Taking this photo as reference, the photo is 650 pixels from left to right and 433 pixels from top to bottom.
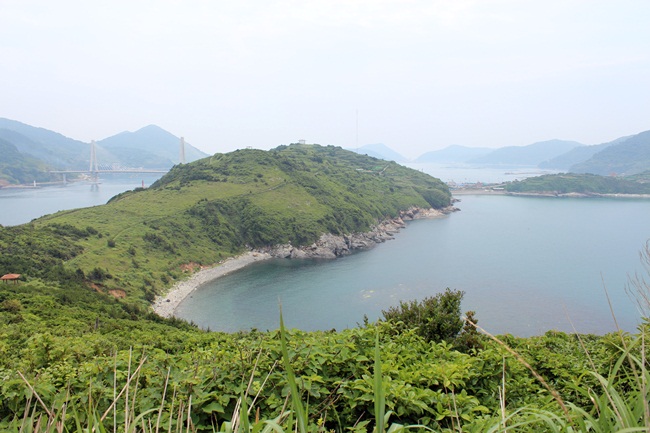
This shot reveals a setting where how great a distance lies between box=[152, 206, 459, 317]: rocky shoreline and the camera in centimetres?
2839

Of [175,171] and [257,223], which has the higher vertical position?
[175,171]

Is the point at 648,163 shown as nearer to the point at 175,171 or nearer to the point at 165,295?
the point at 175,171

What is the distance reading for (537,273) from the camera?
33.7 meters

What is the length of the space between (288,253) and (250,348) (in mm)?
38823

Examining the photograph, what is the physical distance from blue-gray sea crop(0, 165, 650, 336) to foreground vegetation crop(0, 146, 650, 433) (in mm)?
5429

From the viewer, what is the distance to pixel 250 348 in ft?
9.69

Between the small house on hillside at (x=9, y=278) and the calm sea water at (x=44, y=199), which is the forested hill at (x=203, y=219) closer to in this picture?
the small house on hillside at (x=9, y=278)

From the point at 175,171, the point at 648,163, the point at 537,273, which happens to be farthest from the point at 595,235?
the point at 648,163

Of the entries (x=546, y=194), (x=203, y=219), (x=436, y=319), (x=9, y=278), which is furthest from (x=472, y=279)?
(x=546, y=194)

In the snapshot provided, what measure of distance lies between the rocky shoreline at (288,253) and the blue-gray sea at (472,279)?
3.64 ft

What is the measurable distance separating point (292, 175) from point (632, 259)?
4002 centimetres

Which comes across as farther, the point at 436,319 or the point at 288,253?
the point at 288,253

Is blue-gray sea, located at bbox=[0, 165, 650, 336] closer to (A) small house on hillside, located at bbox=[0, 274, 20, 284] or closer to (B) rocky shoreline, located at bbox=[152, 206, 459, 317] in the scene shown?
(B) rocky shoreline, located at bbox=[152, 206, 459, 317]

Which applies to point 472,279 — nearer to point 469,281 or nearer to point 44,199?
point 469,281
